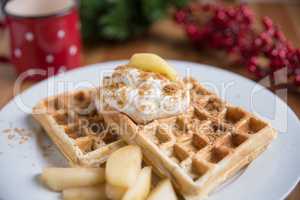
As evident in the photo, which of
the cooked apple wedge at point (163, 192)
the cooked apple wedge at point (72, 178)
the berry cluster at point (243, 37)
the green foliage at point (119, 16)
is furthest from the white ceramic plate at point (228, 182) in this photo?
the green foliage at point (119, 16)

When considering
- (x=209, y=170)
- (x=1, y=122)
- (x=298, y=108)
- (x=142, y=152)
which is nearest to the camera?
(x=209, y=170)

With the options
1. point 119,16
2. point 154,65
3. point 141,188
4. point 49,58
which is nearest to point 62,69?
point 49,58

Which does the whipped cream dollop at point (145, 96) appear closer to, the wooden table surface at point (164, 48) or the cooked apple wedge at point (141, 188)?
the cooked apple wedge at point (141, 188)

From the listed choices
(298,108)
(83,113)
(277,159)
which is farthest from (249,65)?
(83,113)

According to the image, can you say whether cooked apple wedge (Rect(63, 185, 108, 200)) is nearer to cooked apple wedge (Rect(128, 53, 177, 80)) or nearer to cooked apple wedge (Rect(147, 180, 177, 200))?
cooked apple wedge (Rect(147, 180, 177, 200))

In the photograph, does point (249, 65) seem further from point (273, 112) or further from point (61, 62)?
point (61, 62)

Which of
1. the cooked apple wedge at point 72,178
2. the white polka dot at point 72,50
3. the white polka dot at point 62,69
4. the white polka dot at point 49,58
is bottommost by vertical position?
the white polka dot at point 62,69
